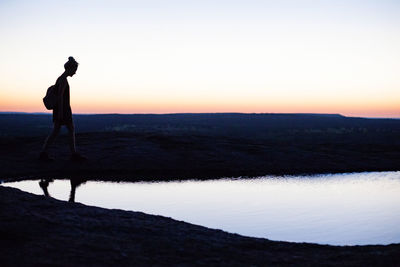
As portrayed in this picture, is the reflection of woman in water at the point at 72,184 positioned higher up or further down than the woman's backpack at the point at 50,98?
further down

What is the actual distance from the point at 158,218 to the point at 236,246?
1426 mm

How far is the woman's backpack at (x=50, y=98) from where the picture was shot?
10.6m

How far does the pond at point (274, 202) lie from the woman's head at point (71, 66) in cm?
304

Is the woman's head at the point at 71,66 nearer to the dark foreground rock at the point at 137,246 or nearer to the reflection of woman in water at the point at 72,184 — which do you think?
the reflection of woman in water at the point at 72,184

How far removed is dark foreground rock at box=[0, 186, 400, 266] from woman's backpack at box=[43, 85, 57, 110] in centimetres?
551

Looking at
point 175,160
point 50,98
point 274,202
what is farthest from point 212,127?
point 274,202

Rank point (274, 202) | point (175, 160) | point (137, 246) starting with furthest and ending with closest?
1. point (175, 160)
2. point (274, 202)
3. point (137, 246)

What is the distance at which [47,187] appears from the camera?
828cm

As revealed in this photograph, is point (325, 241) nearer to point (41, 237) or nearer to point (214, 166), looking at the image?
point (41, 237)

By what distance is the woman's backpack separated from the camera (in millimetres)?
10633

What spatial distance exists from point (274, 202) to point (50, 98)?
20.6 ft

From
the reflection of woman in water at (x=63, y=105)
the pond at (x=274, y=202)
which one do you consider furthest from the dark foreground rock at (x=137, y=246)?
the reflection of woman in water at (x=63, y=105)

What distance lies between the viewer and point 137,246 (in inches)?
169

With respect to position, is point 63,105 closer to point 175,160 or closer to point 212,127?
point 175,160
